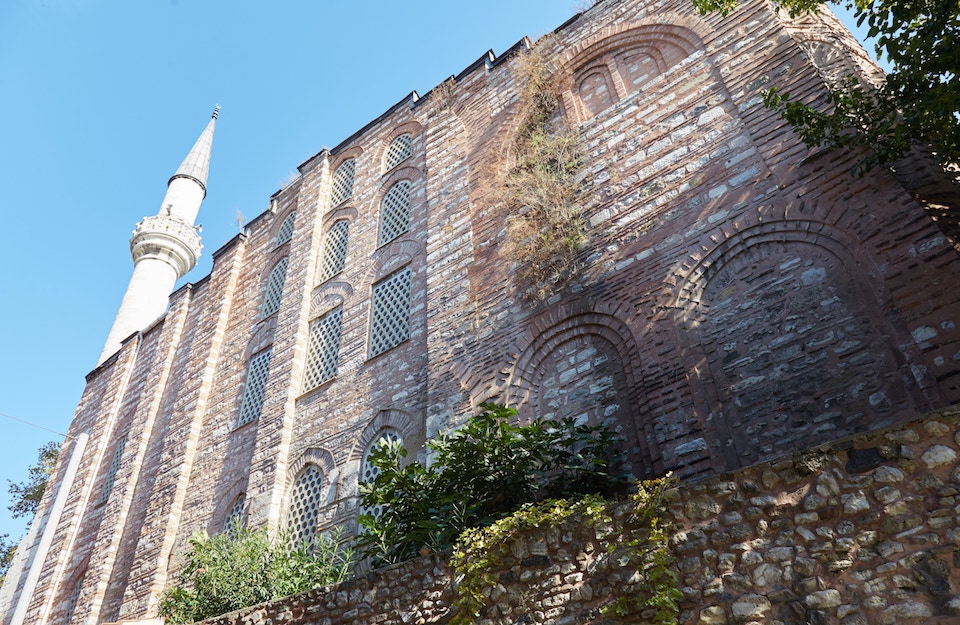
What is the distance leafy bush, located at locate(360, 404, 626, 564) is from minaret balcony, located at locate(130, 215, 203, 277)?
18.7 metres

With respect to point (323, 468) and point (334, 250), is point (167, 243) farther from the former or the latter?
point (323, 468)

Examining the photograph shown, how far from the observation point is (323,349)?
966 centimetres

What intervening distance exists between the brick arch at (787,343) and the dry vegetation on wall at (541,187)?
1505 millimetres

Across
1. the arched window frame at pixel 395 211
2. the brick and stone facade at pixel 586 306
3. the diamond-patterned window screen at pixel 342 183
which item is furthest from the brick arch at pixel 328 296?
the diamond-patterned window screen at pixel 342 183

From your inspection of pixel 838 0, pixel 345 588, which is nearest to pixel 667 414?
pixel 345 588

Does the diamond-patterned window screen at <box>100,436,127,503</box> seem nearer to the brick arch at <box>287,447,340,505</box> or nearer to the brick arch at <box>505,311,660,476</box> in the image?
the brick arch at <box>287,447,340,505</box>

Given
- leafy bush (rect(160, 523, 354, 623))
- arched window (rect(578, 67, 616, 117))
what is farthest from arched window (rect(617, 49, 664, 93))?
leafy bush (rect(160, 523, 354, 623))

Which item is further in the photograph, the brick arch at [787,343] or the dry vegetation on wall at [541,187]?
the dry vegetation on wall at [541,187]

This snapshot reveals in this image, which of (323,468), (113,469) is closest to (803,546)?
(323,468)

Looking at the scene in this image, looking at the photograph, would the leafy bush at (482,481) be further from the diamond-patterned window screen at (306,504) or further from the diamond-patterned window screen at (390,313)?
the diamond-patterned window screen at (390,313)

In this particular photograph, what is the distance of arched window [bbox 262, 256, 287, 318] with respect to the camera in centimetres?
1127

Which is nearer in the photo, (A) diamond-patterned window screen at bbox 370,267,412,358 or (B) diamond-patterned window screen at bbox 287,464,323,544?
(B) diamond-patterned window screen at bbox 287,464,323,544

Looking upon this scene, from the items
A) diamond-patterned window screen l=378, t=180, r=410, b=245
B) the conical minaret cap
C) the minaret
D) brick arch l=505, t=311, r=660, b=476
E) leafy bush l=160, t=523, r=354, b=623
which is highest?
the conical minaret cap

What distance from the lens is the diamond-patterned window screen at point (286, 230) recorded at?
12.1 m
